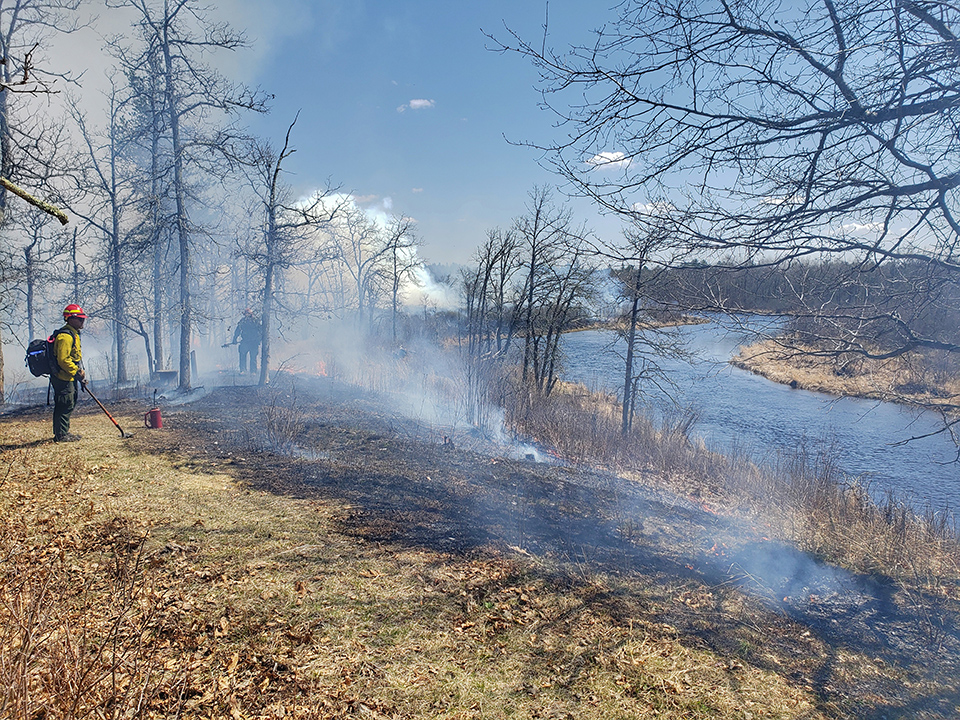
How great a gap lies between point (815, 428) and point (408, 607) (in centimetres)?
1623

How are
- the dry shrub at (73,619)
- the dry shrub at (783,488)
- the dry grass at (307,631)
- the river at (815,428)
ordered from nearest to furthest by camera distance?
the dry shrub at (73,619) → the dry grass at (307,631) → the dry shrub at (783,488) → the river at (815,428)

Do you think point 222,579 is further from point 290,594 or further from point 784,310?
point 784,310

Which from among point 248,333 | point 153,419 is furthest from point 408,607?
point 248,333

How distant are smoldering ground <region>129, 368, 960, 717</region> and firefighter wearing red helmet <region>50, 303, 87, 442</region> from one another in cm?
109

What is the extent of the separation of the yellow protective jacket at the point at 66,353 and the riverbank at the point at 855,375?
864cm

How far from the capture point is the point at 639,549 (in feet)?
17.7

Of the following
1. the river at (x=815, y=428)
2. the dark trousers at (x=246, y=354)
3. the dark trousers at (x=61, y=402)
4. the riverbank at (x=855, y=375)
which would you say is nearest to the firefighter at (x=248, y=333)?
the dark trousers at (x=246, y=354)

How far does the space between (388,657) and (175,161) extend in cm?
1410

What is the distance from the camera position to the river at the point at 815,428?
10719 millimetres

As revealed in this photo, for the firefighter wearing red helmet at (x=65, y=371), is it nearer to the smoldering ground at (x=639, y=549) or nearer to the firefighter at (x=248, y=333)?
the smoldering ground at (x=639, y=549)

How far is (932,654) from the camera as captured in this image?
3945 millimetres

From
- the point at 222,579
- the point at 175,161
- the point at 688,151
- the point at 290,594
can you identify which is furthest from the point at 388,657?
the point at 175,161

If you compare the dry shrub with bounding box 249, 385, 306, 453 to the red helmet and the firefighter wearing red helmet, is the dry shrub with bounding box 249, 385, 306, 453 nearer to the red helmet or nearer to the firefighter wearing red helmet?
the firefighter wearing red helmet

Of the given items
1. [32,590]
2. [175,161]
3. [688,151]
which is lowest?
[32,590]
